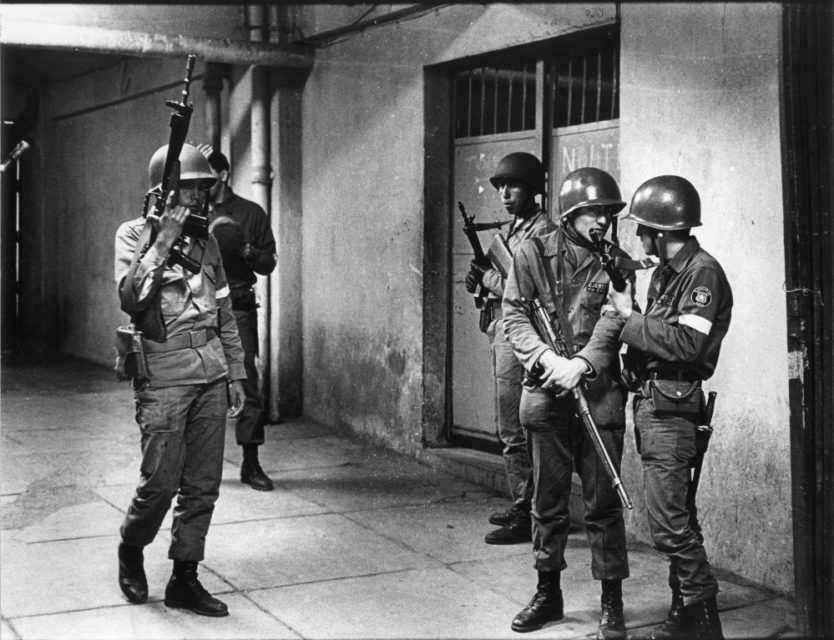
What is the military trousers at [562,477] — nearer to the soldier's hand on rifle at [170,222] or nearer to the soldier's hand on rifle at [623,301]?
the soldier's hand on rifle at [623,301]

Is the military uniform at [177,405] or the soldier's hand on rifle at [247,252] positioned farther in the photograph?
the soldier's hand on rifle at [247,252]

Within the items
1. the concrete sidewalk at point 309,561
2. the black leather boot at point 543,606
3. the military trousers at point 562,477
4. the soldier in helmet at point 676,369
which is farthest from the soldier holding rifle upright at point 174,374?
the soldier in helmet at point 676,369

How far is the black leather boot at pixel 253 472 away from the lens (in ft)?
24.0

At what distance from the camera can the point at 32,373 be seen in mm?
13023

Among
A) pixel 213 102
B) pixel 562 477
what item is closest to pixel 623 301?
pixel 562 477

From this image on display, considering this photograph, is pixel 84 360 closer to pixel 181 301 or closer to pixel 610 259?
pixel 181 301

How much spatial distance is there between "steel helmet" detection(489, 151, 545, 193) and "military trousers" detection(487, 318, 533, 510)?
0.87 metres

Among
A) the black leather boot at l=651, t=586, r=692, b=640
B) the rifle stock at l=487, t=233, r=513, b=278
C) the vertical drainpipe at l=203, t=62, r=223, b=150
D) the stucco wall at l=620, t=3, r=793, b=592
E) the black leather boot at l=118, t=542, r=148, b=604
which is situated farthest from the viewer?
the vertical drainpipe at l=203, t=62, r=223, b=150

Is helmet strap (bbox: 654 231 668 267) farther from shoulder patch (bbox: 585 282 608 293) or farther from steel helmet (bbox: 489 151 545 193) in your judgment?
steel helmet (bbox: 489 151 545 193)

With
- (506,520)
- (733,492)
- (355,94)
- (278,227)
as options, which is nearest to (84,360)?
(278,227)

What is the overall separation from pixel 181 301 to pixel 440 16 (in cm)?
376

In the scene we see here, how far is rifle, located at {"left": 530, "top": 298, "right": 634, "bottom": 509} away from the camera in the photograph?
4.53 meters

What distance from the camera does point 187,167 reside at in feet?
16.6

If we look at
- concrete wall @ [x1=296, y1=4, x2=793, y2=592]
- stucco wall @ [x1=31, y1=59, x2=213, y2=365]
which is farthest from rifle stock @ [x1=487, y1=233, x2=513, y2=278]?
stucco wall @ [x1=31, y1=59, x2=213, y2=365]
